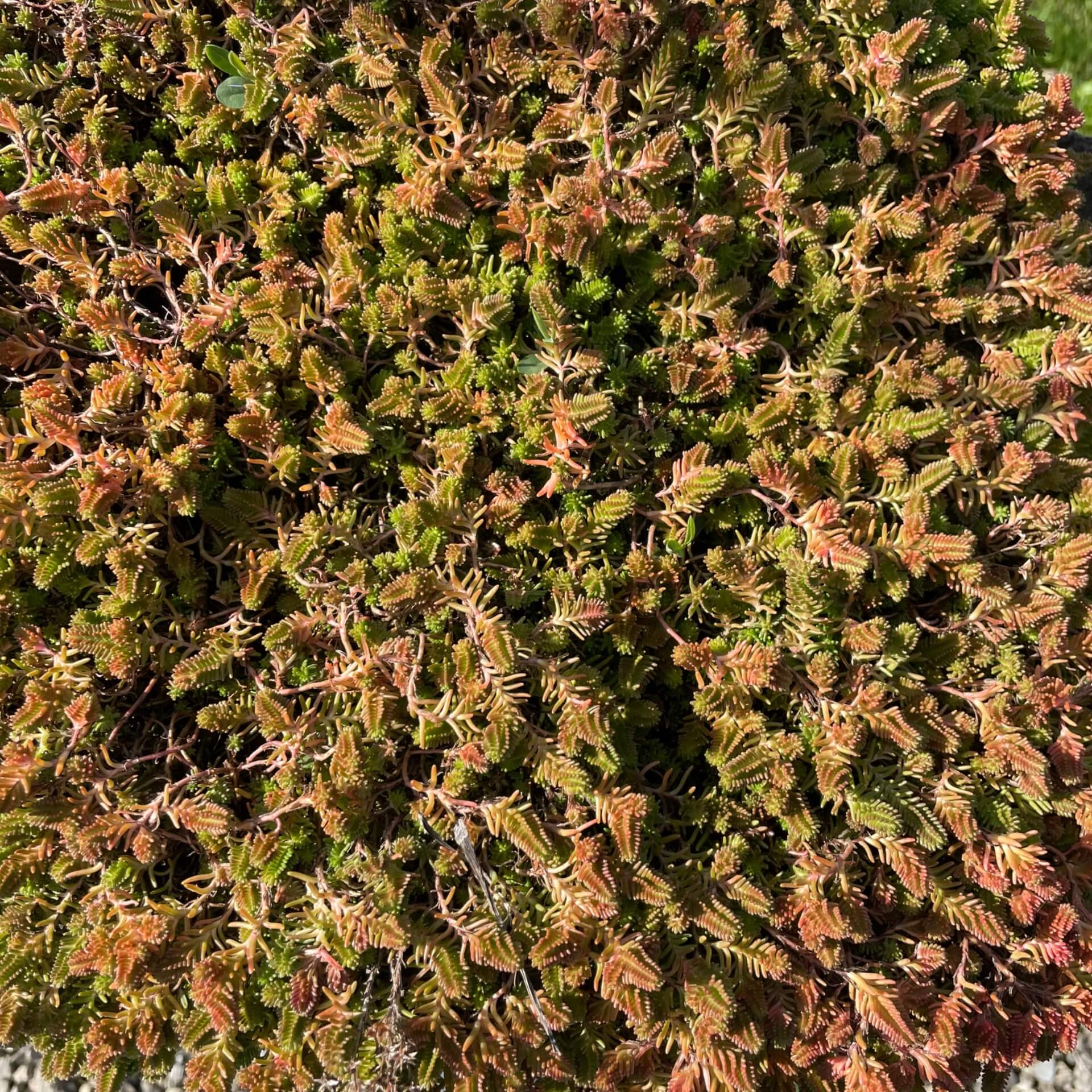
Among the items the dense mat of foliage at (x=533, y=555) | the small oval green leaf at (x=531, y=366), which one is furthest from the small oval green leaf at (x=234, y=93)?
the small oval green leaf at (x=531, y=366)

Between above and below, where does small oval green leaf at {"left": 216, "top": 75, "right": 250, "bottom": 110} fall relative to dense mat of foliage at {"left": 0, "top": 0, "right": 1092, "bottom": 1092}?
above

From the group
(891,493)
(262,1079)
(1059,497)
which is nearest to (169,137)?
(891,493)

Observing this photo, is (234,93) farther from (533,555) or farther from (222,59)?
(533,555)

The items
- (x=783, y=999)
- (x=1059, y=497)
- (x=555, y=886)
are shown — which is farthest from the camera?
(x=1059, y=497)

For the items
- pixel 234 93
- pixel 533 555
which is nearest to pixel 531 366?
pixel 533 555

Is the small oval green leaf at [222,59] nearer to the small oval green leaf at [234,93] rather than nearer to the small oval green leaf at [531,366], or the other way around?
the small oval green leaf at [234,93]

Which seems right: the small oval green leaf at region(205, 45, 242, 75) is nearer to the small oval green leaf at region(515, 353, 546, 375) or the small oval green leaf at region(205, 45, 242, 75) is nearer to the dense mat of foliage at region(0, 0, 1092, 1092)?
the dense mat of foliage at region(0, 0, 1092, 1092)

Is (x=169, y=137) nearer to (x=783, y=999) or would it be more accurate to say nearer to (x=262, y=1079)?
(x=262, y=1079)

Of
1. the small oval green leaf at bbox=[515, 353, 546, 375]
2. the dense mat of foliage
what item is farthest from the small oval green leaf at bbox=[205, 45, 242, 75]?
the small oval green leaf at bbox=[515, 353, 546, 375]
